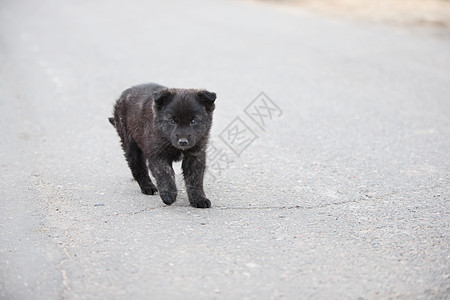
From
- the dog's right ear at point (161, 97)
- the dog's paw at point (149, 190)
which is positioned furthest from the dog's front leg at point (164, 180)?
the dog's right ear at point (161, 97)

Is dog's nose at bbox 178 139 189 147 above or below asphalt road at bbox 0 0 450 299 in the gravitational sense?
above

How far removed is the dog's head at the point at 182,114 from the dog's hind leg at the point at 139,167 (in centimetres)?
65

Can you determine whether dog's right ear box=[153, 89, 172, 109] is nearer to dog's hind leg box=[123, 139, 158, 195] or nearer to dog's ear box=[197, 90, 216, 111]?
dog's ear box=[197, 90, 216, 111]

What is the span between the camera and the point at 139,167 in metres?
5.46

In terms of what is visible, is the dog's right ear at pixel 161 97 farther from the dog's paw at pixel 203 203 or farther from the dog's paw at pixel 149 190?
the dog's paw at pixel 203 203

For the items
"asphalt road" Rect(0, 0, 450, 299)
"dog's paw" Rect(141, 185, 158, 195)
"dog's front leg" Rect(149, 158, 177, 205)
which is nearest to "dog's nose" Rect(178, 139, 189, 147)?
"dog's front leg" Rect(149, 158, 177, 205)

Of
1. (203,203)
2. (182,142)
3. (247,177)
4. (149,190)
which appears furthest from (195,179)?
(247,177)

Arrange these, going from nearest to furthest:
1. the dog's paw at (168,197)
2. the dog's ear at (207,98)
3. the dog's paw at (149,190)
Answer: the dog's paw at (168,197) < the dog's ear at (207,98) < the dog's paw at (149,190)

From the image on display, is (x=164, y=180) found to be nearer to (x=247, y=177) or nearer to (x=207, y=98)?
(x=207, y=98)

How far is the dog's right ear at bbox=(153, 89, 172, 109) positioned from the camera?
4848 mm

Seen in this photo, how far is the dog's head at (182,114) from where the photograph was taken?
15.8 feet

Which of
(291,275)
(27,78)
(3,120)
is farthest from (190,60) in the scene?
(291,275)

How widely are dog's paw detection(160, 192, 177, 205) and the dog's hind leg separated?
525 millimetres

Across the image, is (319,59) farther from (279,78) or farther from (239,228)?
(239,228)
